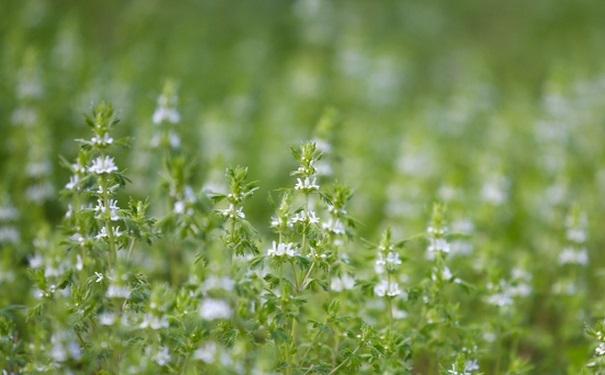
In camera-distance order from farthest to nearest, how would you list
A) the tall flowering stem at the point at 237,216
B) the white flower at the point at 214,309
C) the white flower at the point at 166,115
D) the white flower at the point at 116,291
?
the white flower at the point at 166,115 → the tall flowering stem at the point at 237,216 → the white flower at the point at 116,291 → the white flower at the point at 214,309

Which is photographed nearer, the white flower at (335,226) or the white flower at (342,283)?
the white flower at (335,226)

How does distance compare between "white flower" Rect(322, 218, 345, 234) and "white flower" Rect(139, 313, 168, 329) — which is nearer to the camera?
"white flower" Rect(139, 313, 168, 329)

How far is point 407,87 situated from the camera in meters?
8.80

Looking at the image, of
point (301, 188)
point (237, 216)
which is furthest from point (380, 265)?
point (237, 216)

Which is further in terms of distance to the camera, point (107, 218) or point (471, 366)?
point (471, 366)

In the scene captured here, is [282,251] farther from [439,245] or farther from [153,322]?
[439,245]

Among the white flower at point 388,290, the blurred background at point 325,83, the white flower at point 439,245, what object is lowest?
the white flower at point 388,290

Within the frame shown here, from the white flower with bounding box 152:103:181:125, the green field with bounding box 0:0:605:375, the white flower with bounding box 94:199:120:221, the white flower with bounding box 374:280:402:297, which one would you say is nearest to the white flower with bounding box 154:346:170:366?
the green field with bounding box 0:0:605:375

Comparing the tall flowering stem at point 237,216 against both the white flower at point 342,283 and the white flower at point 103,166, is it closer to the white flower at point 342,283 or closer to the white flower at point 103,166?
the white flower at point 103,166

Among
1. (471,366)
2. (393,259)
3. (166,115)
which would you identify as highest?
(166,115)

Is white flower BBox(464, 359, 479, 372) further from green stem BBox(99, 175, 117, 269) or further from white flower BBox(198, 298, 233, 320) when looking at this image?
green stem BBox(99, 175, 117, 269)

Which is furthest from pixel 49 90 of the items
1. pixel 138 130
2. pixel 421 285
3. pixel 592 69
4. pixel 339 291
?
pixel 592 69

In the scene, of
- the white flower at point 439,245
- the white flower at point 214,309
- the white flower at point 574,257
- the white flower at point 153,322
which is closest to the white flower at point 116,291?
the white flower at point 153,322

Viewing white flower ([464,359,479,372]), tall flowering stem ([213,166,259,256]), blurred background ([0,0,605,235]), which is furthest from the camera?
blurred background ([0,0,605,235])
